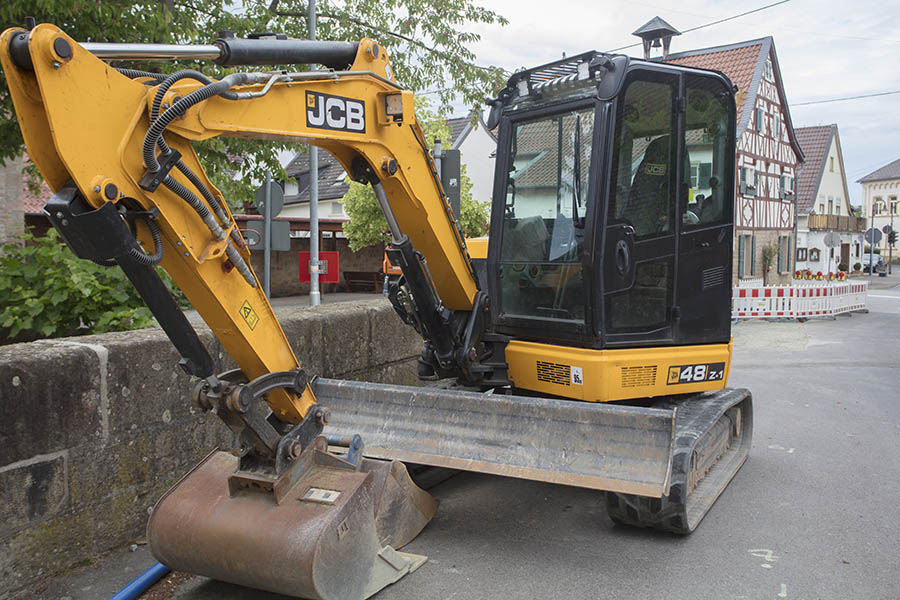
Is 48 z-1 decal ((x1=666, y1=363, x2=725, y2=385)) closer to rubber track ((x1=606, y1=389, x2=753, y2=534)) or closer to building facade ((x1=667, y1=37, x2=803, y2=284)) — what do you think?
rubber track ((x1=606, y1=389, x2=753, y2=534))

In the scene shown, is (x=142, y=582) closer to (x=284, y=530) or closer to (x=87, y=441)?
(x=87, y=441)

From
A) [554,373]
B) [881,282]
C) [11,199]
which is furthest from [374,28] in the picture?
[881,282]

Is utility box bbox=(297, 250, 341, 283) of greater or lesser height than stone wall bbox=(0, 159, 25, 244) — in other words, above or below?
below

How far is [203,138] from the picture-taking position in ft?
11.1

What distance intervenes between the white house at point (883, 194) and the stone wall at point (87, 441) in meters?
91.2

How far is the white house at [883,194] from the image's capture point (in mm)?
84500

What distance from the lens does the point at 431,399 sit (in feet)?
15.2

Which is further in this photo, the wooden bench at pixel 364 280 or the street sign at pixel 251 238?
the wooden bench at pixel 364 280

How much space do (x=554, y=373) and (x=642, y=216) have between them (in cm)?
117

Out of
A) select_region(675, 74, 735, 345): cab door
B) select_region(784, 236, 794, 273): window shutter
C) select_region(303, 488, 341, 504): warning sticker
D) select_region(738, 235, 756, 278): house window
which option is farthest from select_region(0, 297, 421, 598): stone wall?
select_region(784, 236, 794, 273): window shutter

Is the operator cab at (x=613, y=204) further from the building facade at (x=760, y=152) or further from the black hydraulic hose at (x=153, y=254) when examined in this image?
the building facade at (x=760, y=152)

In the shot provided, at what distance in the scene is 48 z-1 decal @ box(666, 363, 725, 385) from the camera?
517cm

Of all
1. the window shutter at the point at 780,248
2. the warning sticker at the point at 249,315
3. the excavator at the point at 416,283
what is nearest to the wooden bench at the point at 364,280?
the window shutter at the point at 780,248

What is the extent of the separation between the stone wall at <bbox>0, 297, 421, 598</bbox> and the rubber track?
259 centimetres
